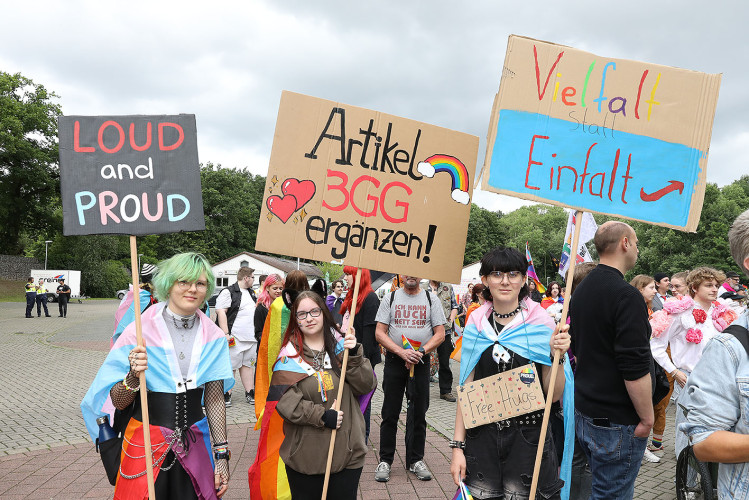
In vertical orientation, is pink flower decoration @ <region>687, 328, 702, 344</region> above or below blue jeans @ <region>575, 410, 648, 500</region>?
above

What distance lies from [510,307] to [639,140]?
1141 mm

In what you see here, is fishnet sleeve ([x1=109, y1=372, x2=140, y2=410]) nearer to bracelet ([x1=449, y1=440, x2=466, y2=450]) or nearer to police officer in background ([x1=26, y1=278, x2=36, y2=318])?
bracelet ([x1=449, y1=440, x2=466, y2=450])

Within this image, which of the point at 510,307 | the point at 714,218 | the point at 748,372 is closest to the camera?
the point at 748,372

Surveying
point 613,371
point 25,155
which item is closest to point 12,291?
point 25,155

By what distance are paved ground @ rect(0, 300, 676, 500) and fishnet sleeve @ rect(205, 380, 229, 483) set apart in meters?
1.85

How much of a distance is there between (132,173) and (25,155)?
44160 millimetres

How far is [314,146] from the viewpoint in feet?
11.7

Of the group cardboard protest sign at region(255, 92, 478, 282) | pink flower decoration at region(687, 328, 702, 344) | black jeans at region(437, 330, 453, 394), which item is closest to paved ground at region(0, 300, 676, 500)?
black jeans at region(437, 330, 453, 394)

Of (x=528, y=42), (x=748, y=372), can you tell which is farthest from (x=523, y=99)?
(x=748, y=372)

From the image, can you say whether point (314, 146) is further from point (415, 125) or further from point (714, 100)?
point (714, 100)

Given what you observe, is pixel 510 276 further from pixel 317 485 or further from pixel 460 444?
pixel 317 485

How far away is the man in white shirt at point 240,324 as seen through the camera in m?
8.01

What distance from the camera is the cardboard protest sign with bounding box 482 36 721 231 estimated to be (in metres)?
3.00

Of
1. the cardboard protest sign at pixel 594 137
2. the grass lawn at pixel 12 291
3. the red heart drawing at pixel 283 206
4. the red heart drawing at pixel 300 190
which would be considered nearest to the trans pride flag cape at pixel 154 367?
the red heart drawing at pixel 283 206
